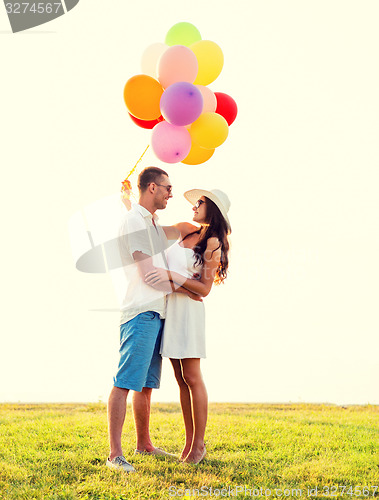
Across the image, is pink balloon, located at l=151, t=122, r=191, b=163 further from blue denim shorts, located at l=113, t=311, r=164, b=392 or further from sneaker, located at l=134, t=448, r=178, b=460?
sneaker, located at l=134, t=448, r=178, b=460

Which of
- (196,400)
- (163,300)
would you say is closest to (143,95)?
(163,300)

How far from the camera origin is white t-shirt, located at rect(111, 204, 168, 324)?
140 inches

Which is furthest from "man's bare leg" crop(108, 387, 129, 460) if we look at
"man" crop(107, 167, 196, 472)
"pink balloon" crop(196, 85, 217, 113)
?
"pink balloon" crop(196, 85, 217, 113)

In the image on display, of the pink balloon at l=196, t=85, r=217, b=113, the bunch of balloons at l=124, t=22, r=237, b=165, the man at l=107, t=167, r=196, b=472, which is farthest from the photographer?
the pink balloon at l=196, t=85, r=217, b=113

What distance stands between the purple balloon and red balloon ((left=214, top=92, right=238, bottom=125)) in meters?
0.52

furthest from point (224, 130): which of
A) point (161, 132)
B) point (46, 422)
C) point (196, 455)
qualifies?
point (46, 422)

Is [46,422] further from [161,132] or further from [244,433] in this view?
[161,132]

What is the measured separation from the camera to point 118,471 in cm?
334

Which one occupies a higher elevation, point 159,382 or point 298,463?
point 159,382

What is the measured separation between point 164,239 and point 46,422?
2340 mm

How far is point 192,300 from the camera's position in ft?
12.1

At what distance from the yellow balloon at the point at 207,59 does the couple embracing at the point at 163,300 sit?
908 millimetres

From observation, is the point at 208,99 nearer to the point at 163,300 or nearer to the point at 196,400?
the point at 163,300

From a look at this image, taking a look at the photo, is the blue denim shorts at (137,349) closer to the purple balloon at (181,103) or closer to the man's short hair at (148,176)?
the man's short hair at (148,176)
